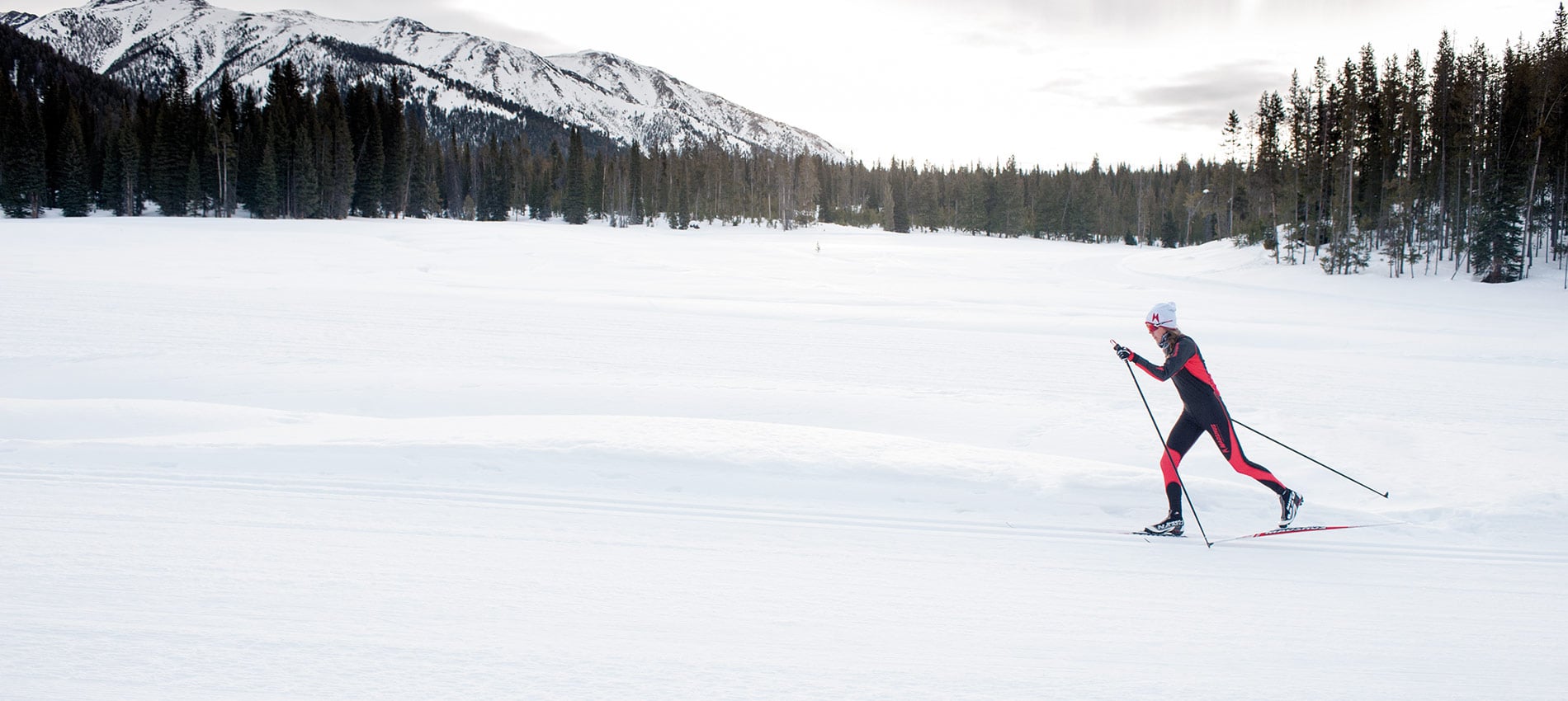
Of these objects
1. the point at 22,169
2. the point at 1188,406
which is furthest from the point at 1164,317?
the point at 22,169

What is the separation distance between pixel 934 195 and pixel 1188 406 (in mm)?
118459

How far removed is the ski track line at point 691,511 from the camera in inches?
226

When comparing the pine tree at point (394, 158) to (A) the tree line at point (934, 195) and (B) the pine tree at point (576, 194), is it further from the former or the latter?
(B) the pine tree at point (576, 194)

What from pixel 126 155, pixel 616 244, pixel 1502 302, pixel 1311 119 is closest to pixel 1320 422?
pixel 1502 302

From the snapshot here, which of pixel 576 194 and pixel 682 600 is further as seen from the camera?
Result: pixel 576 194

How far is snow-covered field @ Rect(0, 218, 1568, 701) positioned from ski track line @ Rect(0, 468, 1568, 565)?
5 cm

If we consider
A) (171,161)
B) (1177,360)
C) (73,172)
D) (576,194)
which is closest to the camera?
(1177,360)

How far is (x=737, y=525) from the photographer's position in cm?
583

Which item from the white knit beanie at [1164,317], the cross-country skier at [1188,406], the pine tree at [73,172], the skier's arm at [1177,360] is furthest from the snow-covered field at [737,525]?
the pine tree at [73,172]

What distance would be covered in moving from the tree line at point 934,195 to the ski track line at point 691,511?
39108mm

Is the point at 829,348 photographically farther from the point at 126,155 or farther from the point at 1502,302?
the point at 126,155

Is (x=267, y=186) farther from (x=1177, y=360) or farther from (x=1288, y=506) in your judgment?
(x=1288, y=506)

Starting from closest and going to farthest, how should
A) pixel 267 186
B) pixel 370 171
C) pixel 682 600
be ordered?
pixel 682 600 < pixel 267 186 < pixel 370 171

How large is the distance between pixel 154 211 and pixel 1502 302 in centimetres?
8452
